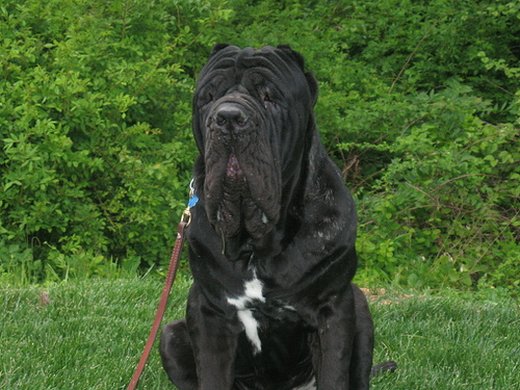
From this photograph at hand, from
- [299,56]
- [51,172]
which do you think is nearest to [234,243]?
[299,56]

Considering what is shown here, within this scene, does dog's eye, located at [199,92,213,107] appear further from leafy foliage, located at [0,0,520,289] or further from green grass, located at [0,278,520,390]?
leafy foliage, located at [0,0,520,289]

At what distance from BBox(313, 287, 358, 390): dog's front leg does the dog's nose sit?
0.75m

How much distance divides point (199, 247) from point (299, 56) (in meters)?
0.73

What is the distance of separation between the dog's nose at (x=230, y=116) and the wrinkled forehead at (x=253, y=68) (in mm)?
214

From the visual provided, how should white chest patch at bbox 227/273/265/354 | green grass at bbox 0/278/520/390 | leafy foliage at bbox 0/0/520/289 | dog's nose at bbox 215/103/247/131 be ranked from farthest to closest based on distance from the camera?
1. leafy foliage at bbox 0/0/520/289
2. green grass at bbox 0/278/520/390
3. white chest patch at bbox 227/273/265/354
4. dog's nose at bbox 215/103/247/131

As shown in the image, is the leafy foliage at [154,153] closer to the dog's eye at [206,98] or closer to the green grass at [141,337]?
the green grass at [141,337]

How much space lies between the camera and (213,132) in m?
2.83

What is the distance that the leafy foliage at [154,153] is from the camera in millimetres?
6633

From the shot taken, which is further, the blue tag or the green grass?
the green grass

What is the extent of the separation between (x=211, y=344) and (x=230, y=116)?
35.8 inches

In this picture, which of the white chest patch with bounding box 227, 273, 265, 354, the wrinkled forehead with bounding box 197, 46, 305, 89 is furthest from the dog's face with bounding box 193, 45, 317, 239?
the white chest patch with bounding box 227, 273, 265, 354

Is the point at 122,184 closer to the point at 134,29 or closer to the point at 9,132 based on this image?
the point at 9,132

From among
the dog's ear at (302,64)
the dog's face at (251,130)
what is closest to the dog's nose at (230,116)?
the dog's face at (251,130)

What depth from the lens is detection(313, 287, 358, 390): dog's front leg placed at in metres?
3.17
